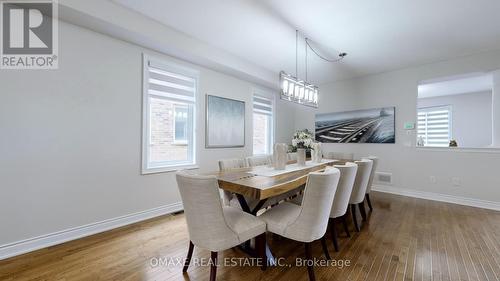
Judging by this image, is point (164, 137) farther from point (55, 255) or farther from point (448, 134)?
point (448, 134)

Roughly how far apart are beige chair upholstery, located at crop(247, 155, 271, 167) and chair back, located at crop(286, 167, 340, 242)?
1.31 meters

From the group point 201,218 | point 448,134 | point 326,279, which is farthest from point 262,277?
point 448,134

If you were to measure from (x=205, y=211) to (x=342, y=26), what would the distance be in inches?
110

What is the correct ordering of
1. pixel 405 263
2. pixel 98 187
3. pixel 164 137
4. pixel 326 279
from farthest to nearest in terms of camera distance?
pixel 164 137
pixel 98 187
pixel 405 263
pixel 326 279

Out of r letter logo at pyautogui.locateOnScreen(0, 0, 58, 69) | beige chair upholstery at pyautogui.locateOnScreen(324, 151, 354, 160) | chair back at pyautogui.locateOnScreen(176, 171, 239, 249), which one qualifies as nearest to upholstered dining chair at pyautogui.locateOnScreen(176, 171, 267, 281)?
chair back at pyautogui.locateOnScreen(176, 171, 239, 249)

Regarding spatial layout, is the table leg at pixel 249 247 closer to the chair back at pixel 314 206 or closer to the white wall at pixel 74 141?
the chair back at pixel 314 206

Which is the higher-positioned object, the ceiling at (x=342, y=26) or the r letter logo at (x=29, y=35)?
the ceiling at (x=342, y=26)

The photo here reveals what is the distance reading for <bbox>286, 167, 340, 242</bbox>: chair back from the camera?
4.94 ft

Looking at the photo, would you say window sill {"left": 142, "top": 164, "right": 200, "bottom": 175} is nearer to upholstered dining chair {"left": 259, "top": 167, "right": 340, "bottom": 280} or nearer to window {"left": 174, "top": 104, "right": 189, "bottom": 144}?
window {"left": 174, "top": 104, "right": 189, "bottom": 144}

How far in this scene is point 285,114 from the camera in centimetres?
571

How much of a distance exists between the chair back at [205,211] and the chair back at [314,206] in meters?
0.50

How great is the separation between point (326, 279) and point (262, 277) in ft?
1.70

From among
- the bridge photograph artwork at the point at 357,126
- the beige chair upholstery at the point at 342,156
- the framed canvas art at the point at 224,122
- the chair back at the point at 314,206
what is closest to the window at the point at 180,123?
the framed canvas art at the point at 224,122

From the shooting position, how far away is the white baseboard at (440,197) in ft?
11.3
